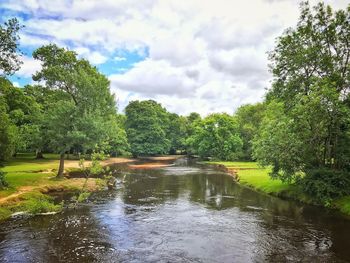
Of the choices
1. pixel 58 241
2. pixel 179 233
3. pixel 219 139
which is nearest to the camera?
pixel 58 241

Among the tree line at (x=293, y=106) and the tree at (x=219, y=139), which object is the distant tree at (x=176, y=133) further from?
the tree line at (x=293, y=106)

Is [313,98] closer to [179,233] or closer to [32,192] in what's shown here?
[179,233]

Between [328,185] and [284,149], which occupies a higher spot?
[284,149]

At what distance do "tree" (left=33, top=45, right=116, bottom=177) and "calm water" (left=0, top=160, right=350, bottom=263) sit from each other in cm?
1016

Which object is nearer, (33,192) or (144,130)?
(33,192)

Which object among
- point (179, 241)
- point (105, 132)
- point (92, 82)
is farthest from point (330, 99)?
point (92, 82)

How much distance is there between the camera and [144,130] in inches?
4491

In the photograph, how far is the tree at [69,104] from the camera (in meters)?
38.5

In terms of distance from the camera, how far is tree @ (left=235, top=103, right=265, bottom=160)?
96075 millimetres

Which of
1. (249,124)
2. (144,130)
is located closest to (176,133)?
(144,130)

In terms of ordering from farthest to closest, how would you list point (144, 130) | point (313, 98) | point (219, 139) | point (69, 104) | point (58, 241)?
point (144, 130), point (219, 139), point (69, 104), point (313, 98), point (58, 241)

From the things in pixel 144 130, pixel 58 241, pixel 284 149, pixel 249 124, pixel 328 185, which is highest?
pixel 249 124

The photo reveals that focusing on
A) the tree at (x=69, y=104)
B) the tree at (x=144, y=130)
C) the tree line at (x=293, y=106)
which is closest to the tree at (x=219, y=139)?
the tree at (x=144, y=130)

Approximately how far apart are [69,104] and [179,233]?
24.0m
